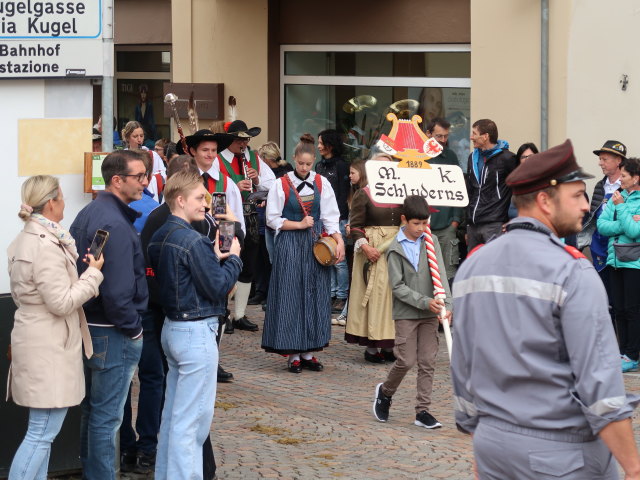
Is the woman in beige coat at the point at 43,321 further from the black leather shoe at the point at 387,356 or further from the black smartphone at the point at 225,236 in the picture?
the black leather shoe at the point at 387,356

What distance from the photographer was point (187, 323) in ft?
19.7

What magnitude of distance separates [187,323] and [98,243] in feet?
2.07

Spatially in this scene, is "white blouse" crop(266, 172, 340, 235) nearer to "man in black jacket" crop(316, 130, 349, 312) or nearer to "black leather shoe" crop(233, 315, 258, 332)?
"black leather shoe" crop(233, 315, 258, 332)

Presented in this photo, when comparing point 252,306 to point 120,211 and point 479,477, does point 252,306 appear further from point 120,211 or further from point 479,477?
point 479,477

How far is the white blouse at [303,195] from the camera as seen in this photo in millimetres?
10055

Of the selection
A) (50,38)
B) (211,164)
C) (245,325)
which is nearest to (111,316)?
(50,38)

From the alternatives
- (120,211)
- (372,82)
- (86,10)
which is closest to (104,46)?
(86,10)

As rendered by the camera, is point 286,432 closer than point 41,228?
No

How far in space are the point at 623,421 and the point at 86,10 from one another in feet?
13.5

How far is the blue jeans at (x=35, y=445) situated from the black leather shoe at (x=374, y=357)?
5.19 m

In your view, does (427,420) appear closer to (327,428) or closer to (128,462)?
(327,428)

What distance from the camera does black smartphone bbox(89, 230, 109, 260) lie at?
5.80 metres

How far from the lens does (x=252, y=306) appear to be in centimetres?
1341

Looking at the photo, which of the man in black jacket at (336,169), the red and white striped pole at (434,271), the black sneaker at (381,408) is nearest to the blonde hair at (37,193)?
the red and white striped pole at (434,271)
